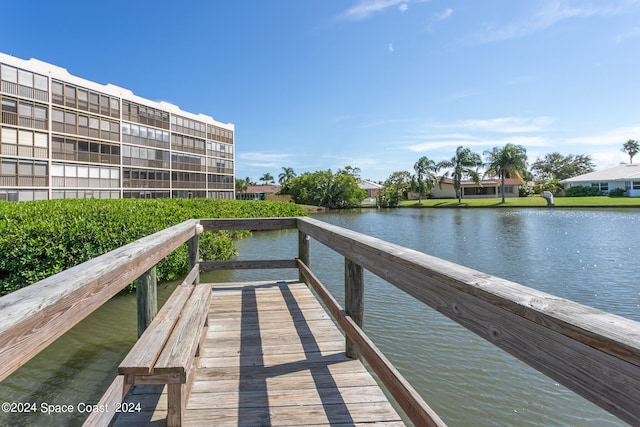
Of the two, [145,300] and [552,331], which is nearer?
[552,331]

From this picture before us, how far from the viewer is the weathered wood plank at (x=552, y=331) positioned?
790 mm

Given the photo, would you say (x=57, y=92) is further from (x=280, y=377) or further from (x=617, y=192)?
(x=617, y=192)

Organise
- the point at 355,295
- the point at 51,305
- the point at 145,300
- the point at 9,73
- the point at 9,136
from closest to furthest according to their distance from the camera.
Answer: the point at 51,305
the point at 355,295
the point at 145,300
the point at 9,73
the point at 9,136

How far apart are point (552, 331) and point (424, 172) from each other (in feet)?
225

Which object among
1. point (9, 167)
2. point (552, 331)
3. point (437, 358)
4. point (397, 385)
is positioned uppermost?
point (9, 167)

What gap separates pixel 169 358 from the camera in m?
2.06

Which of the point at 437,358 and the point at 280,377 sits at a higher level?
the point at 280,377

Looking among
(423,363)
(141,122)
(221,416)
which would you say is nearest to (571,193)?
(141,122)

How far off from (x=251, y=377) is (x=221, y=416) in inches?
A: 20.7

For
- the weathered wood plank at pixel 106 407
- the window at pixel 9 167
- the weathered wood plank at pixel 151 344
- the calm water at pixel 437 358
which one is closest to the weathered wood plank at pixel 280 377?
the weathered wood plank at pixel 151 344

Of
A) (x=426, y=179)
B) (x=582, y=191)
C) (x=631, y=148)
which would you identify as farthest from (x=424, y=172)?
(x=631, y=148)

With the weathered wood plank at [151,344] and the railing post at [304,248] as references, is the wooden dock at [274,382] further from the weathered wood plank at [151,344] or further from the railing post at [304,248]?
the railing post at [304,248]

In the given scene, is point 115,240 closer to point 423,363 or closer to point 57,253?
point 57,253

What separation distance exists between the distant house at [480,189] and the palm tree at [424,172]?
14.3 feet
